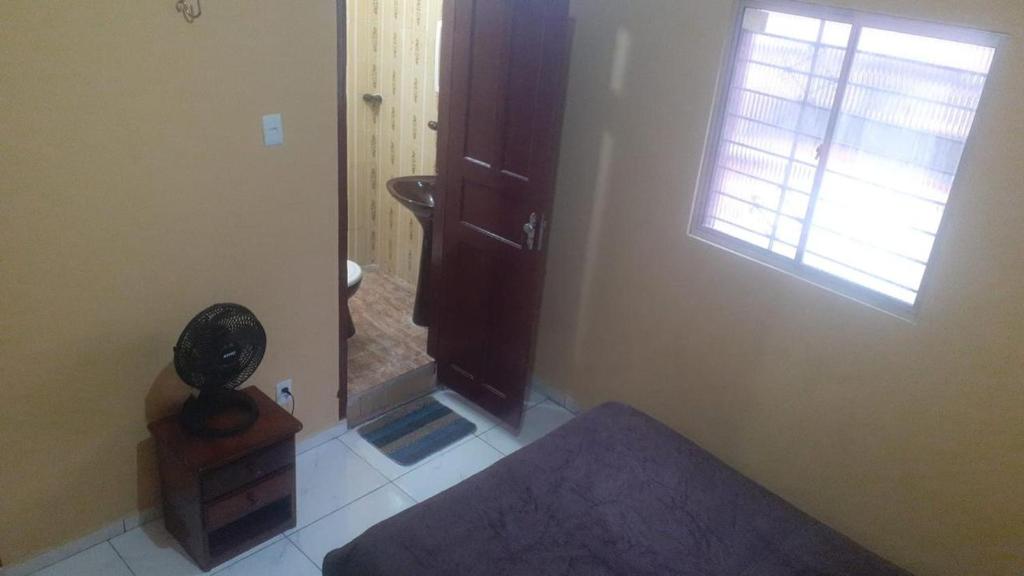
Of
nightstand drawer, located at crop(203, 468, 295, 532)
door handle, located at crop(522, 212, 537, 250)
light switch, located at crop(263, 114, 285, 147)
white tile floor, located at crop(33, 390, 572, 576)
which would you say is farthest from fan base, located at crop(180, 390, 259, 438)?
door handle, located at crop(522, 212, 537, 250)

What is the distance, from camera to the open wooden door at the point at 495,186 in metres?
2.85

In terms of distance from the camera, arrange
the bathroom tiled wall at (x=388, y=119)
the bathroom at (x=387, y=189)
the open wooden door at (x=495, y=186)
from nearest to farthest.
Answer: the open wooden door at (x=495, y=186), the bathroom at (x=387, y=189), the bathroom tiled wall at (x=388, y=119)

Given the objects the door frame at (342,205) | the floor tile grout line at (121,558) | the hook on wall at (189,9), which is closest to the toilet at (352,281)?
the door frame at (342,205)

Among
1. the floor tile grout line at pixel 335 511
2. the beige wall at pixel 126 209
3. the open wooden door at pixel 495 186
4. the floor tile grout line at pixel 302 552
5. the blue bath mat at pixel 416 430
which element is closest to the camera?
the beige wall at pixel 126 209

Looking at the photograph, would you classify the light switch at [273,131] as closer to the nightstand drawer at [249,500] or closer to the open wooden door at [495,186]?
the open wooden door at [495,186]

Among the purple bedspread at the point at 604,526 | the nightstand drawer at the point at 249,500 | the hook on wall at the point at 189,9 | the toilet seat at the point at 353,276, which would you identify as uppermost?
the hook on wall at the point at 189,9

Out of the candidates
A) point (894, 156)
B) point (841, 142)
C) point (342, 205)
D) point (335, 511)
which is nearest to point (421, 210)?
point (342, 205)

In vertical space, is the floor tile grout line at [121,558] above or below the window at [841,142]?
below

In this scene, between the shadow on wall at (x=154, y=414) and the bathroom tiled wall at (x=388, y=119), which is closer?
the shadow on wall at (x=154, y=414)

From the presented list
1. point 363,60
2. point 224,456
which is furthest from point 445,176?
point 224,456

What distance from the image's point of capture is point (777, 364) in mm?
2725

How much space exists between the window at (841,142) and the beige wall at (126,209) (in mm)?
1545

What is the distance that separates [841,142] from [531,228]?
3.95 feet

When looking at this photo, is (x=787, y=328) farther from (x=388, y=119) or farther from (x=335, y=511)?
(x=388, y=119)
